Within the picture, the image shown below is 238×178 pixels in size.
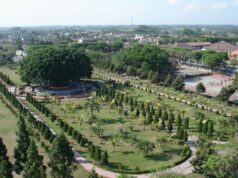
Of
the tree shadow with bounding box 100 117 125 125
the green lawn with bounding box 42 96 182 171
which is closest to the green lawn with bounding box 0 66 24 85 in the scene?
the green lawn with bounding box 42 96 182 171

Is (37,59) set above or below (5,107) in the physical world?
above

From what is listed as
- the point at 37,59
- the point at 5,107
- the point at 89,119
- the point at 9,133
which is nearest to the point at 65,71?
the point at 37,59

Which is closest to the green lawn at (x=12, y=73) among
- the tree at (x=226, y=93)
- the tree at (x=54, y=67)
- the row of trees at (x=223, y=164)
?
the tree at (x=54, y=67)

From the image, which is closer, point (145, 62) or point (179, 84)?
point (179, 84)

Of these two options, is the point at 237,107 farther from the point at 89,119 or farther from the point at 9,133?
the point at 9,133

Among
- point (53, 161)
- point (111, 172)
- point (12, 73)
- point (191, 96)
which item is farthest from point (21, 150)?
Answer: point (12, 73)

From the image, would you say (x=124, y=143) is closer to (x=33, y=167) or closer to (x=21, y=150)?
(x=21, y=150)

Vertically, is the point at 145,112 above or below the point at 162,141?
below

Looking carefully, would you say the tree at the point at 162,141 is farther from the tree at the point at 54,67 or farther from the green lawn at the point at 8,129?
the tree at the point at 54,67
